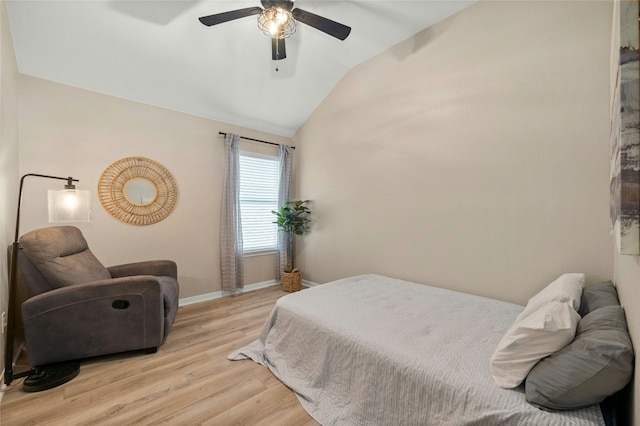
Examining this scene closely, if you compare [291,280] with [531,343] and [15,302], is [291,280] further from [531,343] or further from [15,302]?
[531,343]

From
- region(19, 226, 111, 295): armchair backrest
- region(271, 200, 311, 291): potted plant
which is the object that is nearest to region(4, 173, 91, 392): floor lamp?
region(19, 226, 111, 295): armchair backrest

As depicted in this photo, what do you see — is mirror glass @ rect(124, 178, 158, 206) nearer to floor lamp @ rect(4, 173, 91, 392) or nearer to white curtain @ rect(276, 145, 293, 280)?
floor lamp @ rect(4, 173, 91, 392)

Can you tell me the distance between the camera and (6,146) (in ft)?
6.43

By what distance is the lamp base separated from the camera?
1815 mm

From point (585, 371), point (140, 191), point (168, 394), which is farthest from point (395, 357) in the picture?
point (140, 191)

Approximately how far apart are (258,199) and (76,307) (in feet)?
8.28

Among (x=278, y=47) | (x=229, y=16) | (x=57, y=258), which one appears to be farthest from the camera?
(x=278, y=47)

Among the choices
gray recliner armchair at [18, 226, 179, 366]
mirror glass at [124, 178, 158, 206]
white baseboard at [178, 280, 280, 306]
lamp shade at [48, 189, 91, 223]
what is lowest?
white baseboard at [178, 280, 280, 306]

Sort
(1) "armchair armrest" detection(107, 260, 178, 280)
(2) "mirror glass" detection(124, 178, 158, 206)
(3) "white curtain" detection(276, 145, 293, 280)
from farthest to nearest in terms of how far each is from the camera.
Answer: (3) "white curtain" detection(276, 145, 293, 280) → (2) "mirror glass" detection(124, 178, 158, 206) → (1) "armchair armrest" detection(107, 260, 178, 280)

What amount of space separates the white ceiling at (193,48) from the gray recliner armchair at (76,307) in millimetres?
1662

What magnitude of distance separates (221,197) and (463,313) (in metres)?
3.22

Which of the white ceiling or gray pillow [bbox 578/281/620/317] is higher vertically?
the white ceiling

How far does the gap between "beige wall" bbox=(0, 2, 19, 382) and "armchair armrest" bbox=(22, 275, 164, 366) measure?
0.63ft

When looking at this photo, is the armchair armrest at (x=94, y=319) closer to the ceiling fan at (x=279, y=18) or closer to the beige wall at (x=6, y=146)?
the beige wall at (x=6, y=146)
